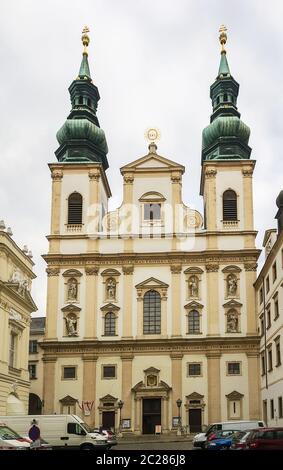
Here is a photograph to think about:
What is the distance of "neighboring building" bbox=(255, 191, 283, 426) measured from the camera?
4012 cm

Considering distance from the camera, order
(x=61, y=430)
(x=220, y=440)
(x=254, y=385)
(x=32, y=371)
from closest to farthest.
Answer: (x=220, y=440), (x=61, y=430), (x=254, y=385), (x=32, y=371)

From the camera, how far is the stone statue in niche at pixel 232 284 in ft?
168

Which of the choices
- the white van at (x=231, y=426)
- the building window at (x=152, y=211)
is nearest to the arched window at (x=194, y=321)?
the building window at (x=152, y=211)

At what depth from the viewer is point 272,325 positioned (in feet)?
142

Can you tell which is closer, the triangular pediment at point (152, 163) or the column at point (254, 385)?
the column at point (254, 385)

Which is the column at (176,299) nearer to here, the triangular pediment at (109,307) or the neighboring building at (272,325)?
the triangular pediment at (109,307)

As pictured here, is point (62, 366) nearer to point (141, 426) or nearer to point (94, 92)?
point (141, 426)

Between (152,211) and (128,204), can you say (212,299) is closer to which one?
(152,211)

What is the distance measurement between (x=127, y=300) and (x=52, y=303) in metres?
6.21

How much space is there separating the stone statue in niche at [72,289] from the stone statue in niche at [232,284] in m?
12.6

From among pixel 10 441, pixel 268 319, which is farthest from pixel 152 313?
pixel 10 441

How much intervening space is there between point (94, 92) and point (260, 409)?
109 ft
